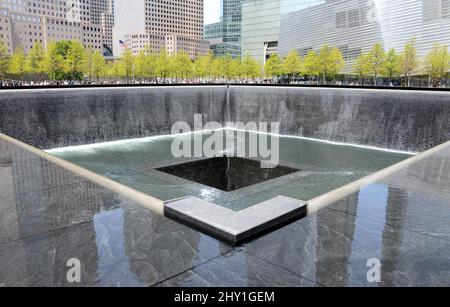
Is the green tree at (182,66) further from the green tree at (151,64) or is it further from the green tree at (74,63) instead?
the green tree at (74,63)

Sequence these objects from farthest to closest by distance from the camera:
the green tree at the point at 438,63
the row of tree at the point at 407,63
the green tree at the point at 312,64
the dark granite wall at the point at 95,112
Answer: the green tree at the point at 312,64, the row of tree at the point at 407,63, the green tree at the point at 438,63, the dark granite wall at the point at 95,112

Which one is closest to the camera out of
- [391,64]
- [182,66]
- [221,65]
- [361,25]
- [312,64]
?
[391,64]

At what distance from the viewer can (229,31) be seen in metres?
114

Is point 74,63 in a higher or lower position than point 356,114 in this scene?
higher

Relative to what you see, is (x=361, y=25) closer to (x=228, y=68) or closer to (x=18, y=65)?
(x=228, y=68)

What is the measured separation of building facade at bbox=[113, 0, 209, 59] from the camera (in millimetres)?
104688

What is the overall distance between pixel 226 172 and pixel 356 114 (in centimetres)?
689

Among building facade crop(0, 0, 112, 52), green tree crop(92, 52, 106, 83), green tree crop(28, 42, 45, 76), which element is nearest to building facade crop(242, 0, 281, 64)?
building facade crop(0, 0, 112, 52)

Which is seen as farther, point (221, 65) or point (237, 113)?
point (221, 65)

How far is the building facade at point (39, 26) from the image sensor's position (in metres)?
83.1

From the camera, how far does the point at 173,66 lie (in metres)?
46.2

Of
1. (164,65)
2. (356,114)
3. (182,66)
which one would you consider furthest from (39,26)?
(356,114)

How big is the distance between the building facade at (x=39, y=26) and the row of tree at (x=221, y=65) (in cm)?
3840

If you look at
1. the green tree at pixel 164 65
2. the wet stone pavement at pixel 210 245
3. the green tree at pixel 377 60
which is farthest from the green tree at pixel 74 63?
the wet stone pavement at pixel 210 245
